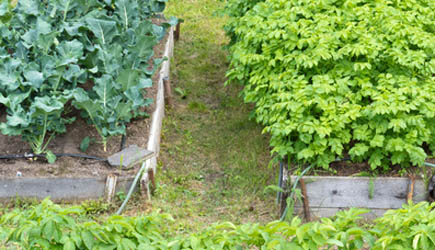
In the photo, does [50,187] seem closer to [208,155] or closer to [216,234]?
[208,155]

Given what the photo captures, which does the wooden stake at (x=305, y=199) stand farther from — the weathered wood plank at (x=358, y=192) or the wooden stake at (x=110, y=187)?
the wooden stake at (x=110, y=187)

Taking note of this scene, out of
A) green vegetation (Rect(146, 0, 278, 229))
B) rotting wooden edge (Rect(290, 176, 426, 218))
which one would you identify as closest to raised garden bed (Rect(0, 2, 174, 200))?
green vegetation (Rect(146, 0, 278, 229))

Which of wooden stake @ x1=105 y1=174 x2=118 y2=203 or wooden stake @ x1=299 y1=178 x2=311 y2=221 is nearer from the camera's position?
wooden stake @ x1=299 y1=178 x2=311 y2=221

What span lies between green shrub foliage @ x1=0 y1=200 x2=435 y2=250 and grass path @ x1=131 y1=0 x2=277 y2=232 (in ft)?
4.95

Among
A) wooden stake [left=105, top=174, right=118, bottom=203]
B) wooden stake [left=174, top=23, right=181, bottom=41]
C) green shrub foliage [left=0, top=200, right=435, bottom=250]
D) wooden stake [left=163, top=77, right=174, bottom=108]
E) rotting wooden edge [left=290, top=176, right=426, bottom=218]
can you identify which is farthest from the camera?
wooden stake [left=174, top=23, right=181, bottom=41]

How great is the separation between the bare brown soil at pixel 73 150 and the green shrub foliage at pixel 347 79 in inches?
44.6

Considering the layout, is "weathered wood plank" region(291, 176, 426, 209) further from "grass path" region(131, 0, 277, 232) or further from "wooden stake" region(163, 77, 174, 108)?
"wooden stake" region(163, 77, 174, 108)

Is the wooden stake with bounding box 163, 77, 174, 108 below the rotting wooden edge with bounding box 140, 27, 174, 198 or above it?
above

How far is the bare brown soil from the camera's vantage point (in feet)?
14.9

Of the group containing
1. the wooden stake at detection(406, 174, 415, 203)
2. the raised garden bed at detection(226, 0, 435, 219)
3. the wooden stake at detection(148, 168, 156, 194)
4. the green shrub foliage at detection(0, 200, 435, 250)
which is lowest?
the green shrub foliage at detection(0, 200, 435, 250)

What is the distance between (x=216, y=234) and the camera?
288cm

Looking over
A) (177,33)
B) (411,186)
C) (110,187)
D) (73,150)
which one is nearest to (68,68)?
(73,150)

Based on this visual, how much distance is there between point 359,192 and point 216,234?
1777mm

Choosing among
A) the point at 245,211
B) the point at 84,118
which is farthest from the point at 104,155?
the point at 245,211
